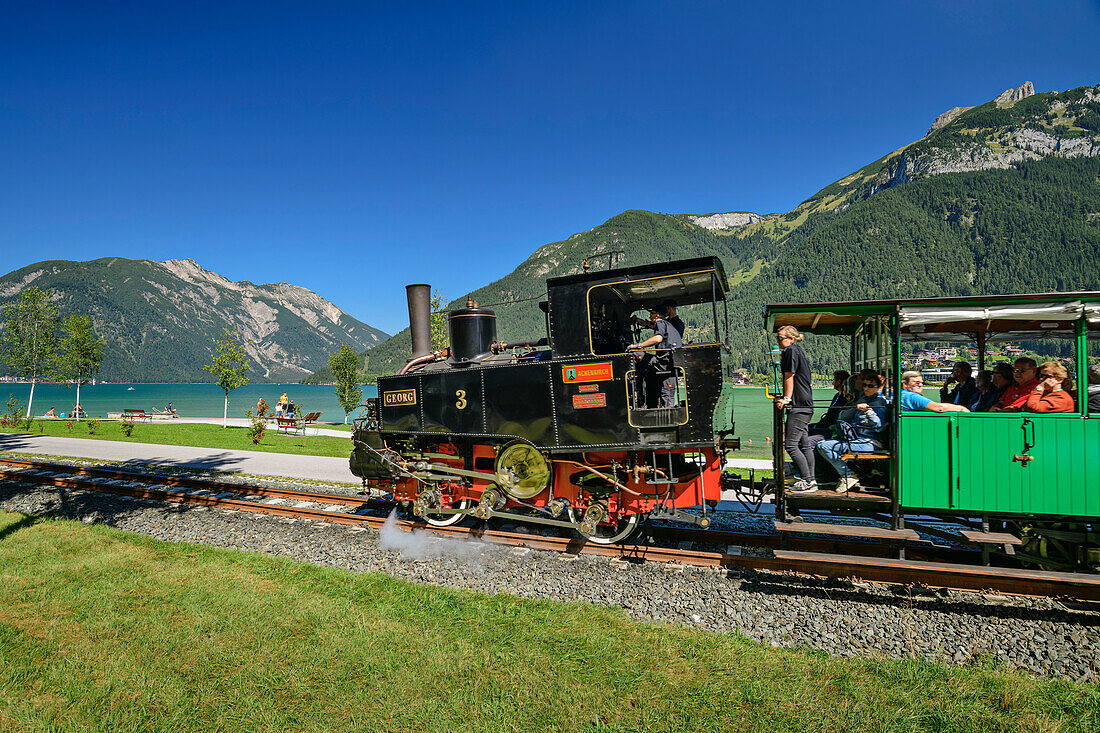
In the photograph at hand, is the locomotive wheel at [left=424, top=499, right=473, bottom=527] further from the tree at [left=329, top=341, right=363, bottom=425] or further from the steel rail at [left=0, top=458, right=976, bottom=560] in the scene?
the tree at [left=329, top=341, right=363, bottom=425]

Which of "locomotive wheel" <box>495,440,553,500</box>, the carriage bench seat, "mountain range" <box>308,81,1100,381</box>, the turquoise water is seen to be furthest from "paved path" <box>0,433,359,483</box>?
"mountain range" <box>308,81,1100,381</box>

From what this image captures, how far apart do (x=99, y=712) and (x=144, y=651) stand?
0.79 meters

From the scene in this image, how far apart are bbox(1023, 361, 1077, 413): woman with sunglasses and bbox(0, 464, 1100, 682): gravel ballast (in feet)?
6.43

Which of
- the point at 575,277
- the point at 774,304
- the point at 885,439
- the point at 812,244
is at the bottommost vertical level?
the point at 885,439

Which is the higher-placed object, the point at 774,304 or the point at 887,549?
the point at 774,304

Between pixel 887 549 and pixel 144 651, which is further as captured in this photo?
pixel 887 549

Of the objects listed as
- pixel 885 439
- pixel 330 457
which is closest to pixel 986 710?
pixel 885 439

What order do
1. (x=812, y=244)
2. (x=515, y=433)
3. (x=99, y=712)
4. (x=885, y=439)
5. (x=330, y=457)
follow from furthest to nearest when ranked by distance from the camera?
1. (x=812, y=244)
2. (x=330, y=457)
3. (x=515, y=433)
4. (x=885, y=439)
5. (x=99, y=712)

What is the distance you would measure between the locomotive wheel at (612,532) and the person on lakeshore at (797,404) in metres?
1.98

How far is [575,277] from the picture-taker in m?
6.25

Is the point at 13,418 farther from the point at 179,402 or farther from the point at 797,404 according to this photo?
the point at 179,402

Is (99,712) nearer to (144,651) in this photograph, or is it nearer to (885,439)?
(144,651)

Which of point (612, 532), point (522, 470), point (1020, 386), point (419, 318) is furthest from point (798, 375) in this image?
point (419, 318)

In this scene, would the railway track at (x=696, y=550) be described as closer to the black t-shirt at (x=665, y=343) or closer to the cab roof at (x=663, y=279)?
the black t-shirt at (x=665, y=343)
